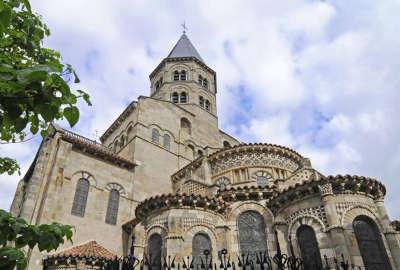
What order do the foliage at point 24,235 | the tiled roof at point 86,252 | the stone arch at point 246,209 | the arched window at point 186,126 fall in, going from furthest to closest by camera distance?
the arched window at point 186,126
the stone arch at point 246,209
the tiled roof at point 86,252
the foliage at point 24,235

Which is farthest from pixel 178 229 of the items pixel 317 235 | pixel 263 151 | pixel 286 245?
pixel 263 151

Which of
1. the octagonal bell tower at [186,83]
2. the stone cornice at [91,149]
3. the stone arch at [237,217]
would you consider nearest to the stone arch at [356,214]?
the stone arch at [237,217]

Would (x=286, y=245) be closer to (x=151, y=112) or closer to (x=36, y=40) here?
(x=36, y=40)

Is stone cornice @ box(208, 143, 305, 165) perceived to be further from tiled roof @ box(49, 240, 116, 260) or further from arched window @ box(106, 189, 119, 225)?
tiled roof @ box(49, 240, 116, 260)

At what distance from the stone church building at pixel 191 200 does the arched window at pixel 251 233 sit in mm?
47

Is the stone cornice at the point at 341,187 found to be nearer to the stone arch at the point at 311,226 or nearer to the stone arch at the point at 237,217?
the stone arch at the point at 311,226

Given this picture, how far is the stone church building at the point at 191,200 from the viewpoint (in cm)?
1429

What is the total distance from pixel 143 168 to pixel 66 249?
788cm

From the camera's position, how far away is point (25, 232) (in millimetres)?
3814

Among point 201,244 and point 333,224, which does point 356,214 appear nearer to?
point 333,224

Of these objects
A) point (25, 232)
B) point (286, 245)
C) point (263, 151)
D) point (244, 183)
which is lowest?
point (25, 232)

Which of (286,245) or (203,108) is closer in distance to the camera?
(286,245)

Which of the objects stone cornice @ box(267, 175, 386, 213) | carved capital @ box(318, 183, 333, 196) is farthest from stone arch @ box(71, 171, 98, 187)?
carved capital @ box(318, 183, 333, 196)

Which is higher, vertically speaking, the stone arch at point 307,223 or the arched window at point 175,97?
the arched window at point 175,97
